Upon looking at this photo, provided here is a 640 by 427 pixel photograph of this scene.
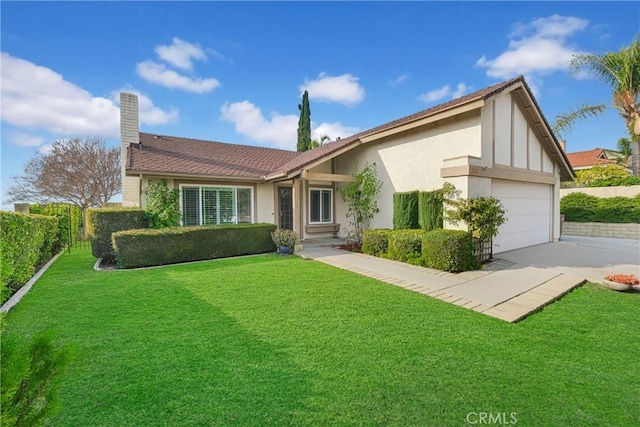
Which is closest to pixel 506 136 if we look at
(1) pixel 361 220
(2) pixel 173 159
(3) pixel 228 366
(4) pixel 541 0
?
(4) pixel 541 0

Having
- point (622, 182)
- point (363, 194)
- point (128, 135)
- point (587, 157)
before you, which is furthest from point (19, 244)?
point (587, 157)

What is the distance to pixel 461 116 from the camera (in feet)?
33.6

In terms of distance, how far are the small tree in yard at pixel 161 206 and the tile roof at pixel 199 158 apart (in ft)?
2.37

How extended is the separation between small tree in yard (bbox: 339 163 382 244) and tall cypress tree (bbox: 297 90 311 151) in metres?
14.9

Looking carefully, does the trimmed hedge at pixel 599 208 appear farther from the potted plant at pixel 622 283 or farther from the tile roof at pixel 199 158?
the tile roof at pixel 199 158

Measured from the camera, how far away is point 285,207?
1552 centimetres

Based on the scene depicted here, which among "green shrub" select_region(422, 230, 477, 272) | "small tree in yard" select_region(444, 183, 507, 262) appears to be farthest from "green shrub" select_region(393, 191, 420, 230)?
"green shrub" select_region(422, 230, 477, 272)

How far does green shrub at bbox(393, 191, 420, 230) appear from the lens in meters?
11.6

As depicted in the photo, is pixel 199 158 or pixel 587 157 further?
pixel 587 157

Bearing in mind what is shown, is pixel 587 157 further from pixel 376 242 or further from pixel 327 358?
pixel 327 358

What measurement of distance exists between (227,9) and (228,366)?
11.4 meters

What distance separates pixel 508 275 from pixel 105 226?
1318 cm

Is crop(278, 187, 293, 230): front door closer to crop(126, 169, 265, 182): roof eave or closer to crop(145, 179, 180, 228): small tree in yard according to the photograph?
crop(126, 169, 265, 182): roof eave

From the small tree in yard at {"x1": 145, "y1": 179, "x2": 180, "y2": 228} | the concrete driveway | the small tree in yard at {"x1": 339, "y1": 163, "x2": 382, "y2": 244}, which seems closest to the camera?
the concrete driveway
